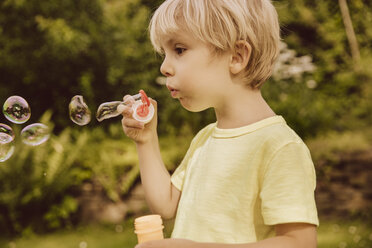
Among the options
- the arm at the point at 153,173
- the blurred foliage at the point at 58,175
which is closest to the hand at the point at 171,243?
the arm at the point at 153,173

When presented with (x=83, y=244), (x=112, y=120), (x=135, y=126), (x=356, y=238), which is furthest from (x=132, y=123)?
(x=112, y=120)

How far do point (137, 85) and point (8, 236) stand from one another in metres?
2.78

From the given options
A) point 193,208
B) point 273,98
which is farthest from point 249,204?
point 273,98

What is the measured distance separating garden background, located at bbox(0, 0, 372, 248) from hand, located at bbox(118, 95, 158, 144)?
11.3 ft

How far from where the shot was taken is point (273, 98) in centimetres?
690

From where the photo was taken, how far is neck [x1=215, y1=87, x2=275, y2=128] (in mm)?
1653

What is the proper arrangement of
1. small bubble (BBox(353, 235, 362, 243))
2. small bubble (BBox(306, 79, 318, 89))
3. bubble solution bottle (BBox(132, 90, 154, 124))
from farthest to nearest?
small bubble (BBox(306, 79, 318, 89))
small bubble (BBox(353, 235, 362, 243))
bubble solution bottle (BBox(132, 90, 154, 124))

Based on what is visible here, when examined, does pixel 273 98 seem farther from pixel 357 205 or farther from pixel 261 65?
pixel 261 65

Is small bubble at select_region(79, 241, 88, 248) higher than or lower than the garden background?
lower

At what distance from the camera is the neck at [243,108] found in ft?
5.42

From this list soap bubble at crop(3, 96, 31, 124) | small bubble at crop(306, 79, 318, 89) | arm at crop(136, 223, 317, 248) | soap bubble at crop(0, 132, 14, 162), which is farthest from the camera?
small bubble at crop(306, 79, 318, 89)

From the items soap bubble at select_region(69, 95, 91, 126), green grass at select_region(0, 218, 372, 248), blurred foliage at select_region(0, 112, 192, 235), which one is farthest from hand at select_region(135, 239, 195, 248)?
blurred foliage at select_region(0, 112, 192, 235)

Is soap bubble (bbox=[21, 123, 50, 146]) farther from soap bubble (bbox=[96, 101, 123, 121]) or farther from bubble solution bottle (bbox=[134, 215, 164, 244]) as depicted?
bubble solution bottle (bbox=[134, 215, 164, 244])

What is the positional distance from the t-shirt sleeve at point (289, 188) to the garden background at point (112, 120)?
364 cm
